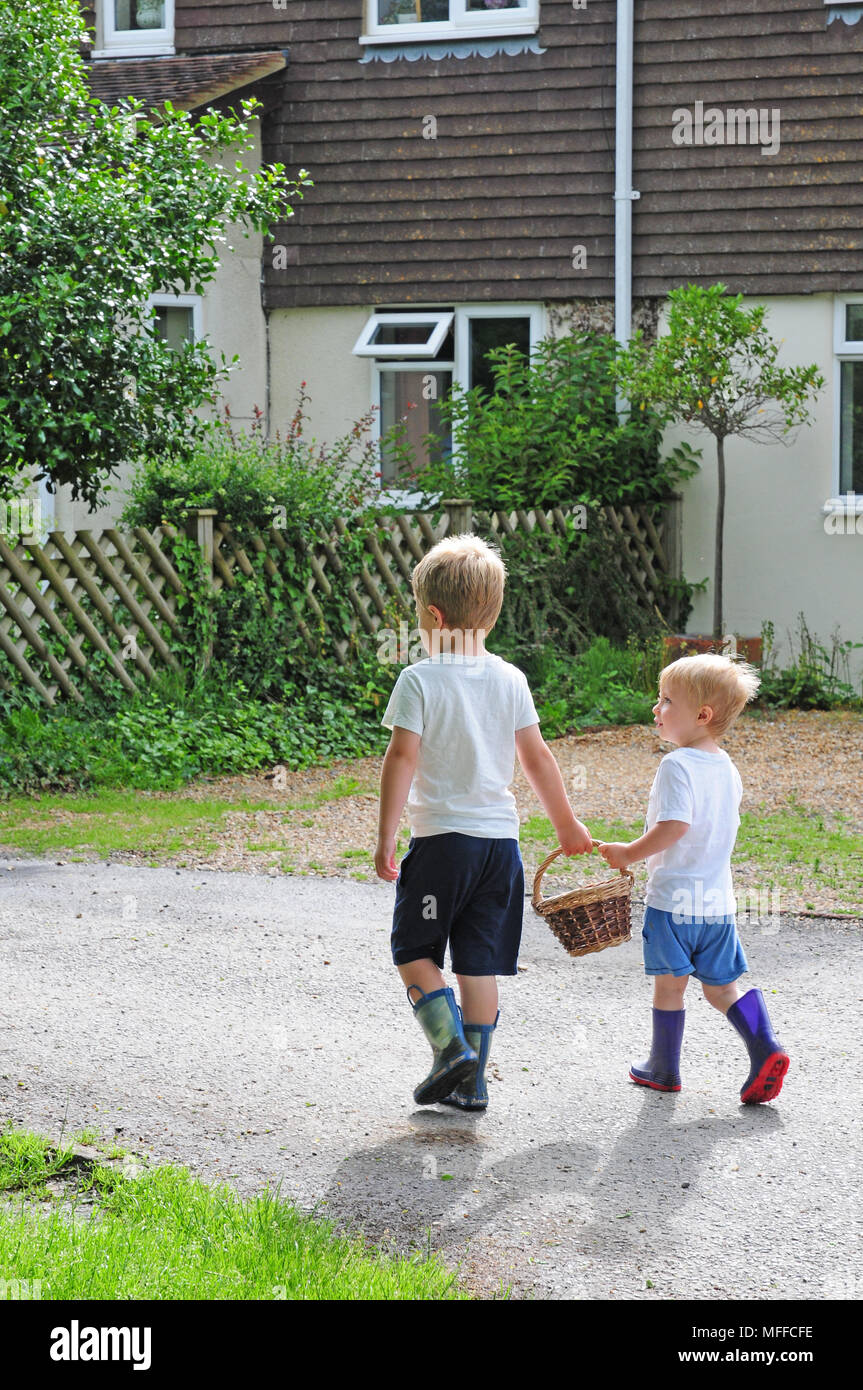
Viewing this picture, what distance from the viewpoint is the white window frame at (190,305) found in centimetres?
1281

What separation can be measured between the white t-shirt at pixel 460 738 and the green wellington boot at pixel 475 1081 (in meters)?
0.51

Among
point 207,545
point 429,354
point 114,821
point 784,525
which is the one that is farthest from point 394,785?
point 429,354

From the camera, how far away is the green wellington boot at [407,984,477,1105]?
3.84 meters

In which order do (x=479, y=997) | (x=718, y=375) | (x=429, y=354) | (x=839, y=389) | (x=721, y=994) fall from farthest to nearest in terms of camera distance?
(x=429, y=354) → (x=839, y=389) → (x=718, y=375) → (x=721, y=994) → (x=479, y=997)

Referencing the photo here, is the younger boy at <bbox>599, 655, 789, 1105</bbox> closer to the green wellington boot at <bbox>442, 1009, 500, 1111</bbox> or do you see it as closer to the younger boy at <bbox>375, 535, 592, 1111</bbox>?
the younger boy at <bbox>375, 535, 592, 1111</bbox>

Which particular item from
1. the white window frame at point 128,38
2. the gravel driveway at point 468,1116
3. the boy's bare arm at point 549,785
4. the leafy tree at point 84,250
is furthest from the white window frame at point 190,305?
the boy's bare arm at point 549,785

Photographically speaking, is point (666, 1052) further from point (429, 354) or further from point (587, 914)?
point (429, 354)

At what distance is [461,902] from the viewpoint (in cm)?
393

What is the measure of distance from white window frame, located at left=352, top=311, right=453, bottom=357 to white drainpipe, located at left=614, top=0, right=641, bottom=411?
4.93 feet

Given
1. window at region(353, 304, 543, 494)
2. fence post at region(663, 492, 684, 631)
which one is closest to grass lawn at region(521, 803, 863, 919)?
fence post at region(663, 492, 684, 631)

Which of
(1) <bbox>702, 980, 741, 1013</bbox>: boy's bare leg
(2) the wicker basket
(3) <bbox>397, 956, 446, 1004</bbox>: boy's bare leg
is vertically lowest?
(1) <bbox>702, 980, 741, 1013</bbox>: boy's bare leg

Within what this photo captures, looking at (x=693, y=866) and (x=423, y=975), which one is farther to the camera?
(x=693, y=866)

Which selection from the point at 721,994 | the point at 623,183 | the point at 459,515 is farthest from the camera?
the point at 623,183

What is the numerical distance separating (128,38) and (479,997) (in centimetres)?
1239
